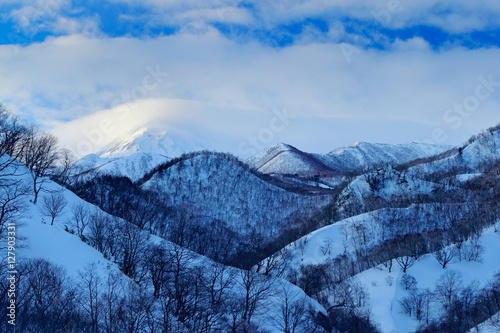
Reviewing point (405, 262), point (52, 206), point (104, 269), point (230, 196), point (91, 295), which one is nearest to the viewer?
point (91, 295)

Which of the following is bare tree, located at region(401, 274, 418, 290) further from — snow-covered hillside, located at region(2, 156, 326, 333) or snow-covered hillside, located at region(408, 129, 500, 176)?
snow-covered hillside, located at region(408, 129, 500, 176)

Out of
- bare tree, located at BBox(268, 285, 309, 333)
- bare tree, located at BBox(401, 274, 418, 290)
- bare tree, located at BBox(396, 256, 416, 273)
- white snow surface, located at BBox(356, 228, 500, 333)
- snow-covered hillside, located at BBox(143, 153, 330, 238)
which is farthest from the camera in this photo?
Answer: snow-covered hillside, located at BBox(143, 153, 330, 238)

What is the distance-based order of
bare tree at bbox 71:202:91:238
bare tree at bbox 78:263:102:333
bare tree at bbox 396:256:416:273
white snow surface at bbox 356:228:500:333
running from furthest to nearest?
bare tree at bbox 396:256:416:273, white snow surface at bbox 356:228:500:333, bare tree at bbox 71:202:91:238, bare tree at bbox 78:263:102:333

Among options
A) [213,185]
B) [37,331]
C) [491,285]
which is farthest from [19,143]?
[213,185]

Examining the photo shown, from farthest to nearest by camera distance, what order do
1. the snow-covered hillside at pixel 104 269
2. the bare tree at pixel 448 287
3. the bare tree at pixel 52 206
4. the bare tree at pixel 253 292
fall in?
1. the bare tree at pixel 448 287
2. the bare tree at pixel 52 206
3. the bare tree at pixel 253 292
4. the snow-covered hillside at pixel 104 269

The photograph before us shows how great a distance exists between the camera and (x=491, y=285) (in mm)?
55594

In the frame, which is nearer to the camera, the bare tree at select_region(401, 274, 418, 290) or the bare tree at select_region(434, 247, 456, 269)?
the bare tree at select_region(401, 274, 418, 290)

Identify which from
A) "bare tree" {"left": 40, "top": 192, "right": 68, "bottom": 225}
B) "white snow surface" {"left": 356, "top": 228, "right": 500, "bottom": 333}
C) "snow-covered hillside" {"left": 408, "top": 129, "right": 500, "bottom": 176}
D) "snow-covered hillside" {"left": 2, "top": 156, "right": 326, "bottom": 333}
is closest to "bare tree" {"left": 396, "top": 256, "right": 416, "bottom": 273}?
"white snow surface" {"left": 356, "top": 228, "right": 500, "bottom": 333}

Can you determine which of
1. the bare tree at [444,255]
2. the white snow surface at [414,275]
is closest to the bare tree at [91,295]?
the white snow surface at [414,275]

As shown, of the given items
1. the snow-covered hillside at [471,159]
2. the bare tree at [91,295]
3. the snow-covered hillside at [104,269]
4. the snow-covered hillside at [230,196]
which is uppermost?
the snow-covered hillside at [471,159]

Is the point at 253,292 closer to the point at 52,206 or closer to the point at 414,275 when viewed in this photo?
the point at 52,206

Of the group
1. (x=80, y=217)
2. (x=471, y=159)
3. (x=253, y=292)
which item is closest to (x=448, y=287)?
(x=253, y=292)

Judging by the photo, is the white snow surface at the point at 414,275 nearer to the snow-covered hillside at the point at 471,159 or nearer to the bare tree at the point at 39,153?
the bare tree at the point at 39,153

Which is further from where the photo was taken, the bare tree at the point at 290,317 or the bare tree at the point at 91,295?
the bare tree at the point at 290,317
